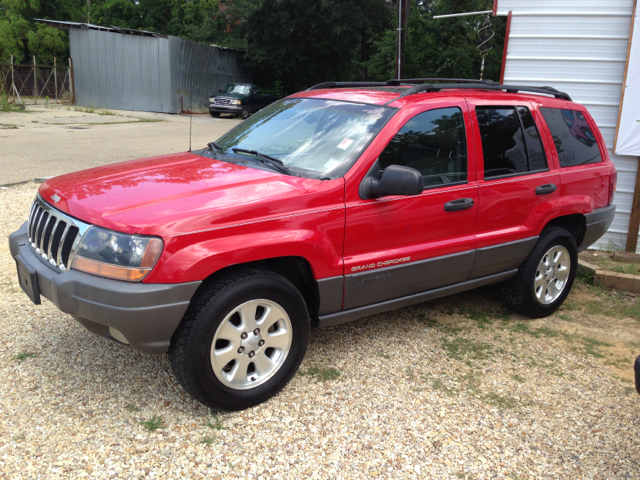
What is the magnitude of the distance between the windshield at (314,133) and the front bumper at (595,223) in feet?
7.57

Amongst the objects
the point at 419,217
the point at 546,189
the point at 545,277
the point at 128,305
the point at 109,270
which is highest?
the point at 546,189

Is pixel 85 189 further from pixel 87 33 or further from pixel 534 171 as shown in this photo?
pixel 87 33

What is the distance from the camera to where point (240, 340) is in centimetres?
308

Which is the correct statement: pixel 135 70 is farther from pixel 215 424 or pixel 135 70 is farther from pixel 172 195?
pixel 215 424

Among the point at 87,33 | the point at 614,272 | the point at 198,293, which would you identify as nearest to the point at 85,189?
the point at 198,293

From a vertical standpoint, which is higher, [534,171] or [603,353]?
[534,171]

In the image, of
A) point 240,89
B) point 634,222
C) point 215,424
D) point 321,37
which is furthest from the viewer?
point 321,37

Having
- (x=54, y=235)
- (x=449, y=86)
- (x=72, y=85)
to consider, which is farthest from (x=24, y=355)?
(x=72, y=85)

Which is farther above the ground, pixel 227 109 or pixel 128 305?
pixel 227 109

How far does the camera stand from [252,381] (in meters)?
3.21

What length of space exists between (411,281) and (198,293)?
151 cm

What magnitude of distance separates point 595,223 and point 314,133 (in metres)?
2.75

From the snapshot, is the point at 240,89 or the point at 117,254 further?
the point at 240,89

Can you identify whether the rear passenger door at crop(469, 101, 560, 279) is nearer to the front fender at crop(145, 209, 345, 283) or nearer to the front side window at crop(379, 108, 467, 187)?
the front side window at crop(379, 108, 467, 187)
